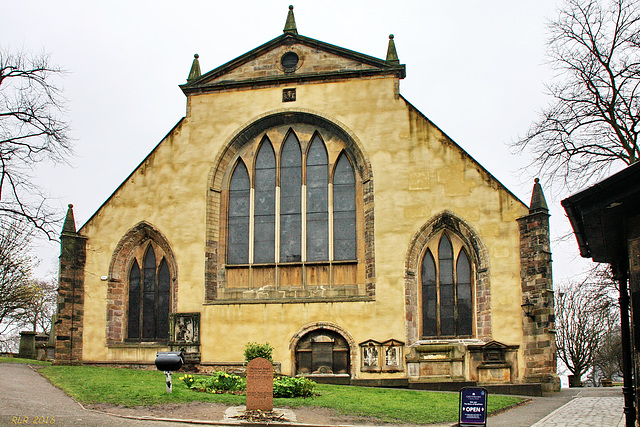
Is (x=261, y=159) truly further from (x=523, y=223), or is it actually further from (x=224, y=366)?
(x=523, y=223)

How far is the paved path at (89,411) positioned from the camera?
515 inches

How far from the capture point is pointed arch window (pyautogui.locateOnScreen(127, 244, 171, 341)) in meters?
26.5

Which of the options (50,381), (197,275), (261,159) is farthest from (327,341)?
(50,381)

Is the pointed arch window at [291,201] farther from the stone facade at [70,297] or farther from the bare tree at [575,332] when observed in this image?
the bare tree at [575,332]

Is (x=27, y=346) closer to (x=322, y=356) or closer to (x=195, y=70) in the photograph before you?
(x=195, y=70)

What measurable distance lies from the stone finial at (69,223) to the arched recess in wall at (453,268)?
12042 mm

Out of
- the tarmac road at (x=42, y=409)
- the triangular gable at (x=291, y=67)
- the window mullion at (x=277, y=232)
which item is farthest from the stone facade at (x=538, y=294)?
the tarmac road at (x=42, y=409)

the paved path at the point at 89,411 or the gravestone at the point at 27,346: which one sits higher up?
the gravestone at the point at 27,346

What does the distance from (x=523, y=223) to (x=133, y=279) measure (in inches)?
546

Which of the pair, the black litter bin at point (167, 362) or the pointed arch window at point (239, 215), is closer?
the black litter bin at point (167, 362)

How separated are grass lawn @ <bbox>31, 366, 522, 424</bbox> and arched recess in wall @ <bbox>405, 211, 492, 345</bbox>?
12.6 ft

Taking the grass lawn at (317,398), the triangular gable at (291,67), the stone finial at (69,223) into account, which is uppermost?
the triangular gable at (291,67)

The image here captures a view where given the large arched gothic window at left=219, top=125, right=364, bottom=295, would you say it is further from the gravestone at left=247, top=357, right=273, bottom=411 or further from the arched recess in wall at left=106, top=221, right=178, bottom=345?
the gravestone at left=247, top=357, right=273, bottom=411

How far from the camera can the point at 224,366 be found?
24.9 m
